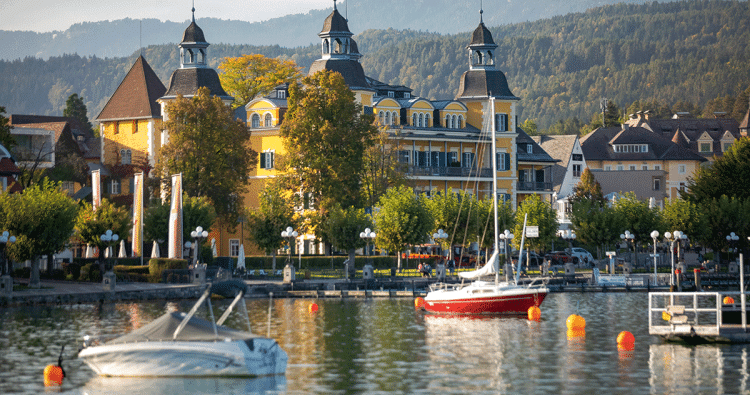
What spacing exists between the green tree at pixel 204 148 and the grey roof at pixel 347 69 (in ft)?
38.4

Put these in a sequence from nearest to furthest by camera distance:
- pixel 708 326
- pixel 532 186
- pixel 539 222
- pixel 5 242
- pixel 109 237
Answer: pixel 708 326 < pixel 5 242 < pixel 109 237 < pixel 539 222 < pixel 532 186

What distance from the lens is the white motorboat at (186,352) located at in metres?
31.8

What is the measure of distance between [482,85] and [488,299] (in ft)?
165

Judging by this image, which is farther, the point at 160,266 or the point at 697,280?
the point at 697,280

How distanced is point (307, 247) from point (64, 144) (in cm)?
2667

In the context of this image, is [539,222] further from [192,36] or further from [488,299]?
[488,299]

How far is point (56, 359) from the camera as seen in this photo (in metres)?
37.3

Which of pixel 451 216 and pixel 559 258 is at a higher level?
pixel 451 216

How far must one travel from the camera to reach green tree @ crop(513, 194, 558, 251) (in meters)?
85.1

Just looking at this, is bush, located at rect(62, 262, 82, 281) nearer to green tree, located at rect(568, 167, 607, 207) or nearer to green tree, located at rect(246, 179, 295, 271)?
green tree, located at rect(246, 179, 295, 271)

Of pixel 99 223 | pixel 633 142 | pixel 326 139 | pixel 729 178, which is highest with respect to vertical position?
pixel 633 142

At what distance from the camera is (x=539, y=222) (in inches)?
3374

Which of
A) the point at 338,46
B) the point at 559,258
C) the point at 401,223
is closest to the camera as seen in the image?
the point at 401,223

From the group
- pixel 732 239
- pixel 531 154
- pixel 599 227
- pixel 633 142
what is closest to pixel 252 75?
pixel 531 154
